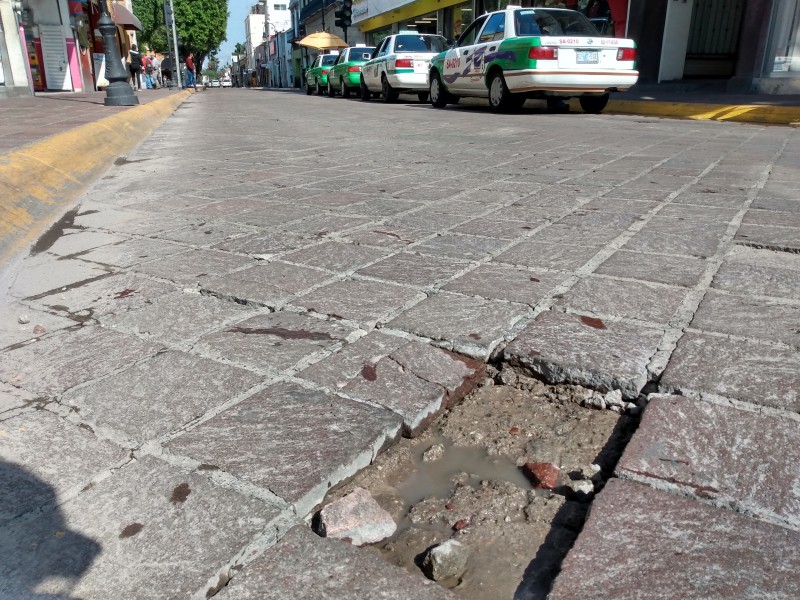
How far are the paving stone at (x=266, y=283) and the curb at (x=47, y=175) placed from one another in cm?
126

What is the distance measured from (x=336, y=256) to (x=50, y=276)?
123 cm

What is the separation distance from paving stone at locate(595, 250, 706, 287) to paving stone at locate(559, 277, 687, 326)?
8 cm

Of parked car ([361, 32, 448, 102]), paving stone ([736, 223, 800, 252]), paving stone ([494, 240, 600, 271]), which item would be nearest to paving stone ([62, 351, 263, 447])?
paving stone ([494, 240, 600, 271])

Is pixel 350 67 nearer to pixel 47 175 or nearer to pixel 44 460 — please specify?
pixel 47 175

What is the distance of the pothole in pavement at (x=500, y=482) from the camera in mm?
1225

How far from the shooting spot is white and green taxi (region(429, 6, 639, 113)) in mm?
9664

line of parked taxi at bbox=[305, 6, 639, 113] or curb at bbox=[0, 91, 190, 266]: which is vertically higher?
line of parked taxi at bbox=[305, 6, 639, 113]

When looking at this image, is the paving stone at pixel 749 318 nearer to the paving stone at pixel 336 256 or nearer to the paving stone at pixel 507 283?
the paving stone at pixel 507 283

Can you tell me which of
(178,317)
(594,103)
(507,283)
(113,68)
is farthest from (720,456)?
(113,68)

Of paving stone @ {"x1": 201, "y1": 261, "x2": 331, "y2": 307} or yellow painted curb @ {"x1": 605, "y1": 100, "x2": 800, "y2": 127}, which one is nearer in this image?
paving stone @ {"x1": 201, "y1": 261, "x2": 331, "y2": 307}

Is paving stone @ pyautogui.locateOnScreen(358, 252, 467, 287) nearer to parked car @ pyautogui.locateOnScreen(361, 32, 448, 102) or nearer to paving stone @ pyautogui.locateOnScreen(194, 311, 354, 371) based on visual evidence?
paving stone @ pyautogui.locateOnScreen(194, 311, 354, 371)

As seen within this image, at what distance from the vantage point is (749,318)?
2.12 metres

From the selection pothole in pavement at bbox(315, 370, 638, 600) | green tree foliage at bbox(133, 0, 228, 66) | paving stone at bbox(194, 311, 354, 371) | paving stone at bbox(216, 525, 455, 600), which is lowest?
pothole in pavement at bbox(315, 370, 638, 600)

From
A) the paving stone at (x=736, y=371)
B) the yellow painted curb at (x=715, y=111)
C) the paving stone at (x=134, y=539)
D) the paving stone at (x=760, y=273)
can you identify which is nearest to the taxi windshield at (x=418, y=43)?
the yellow painted curb at (x=715, y=111)
